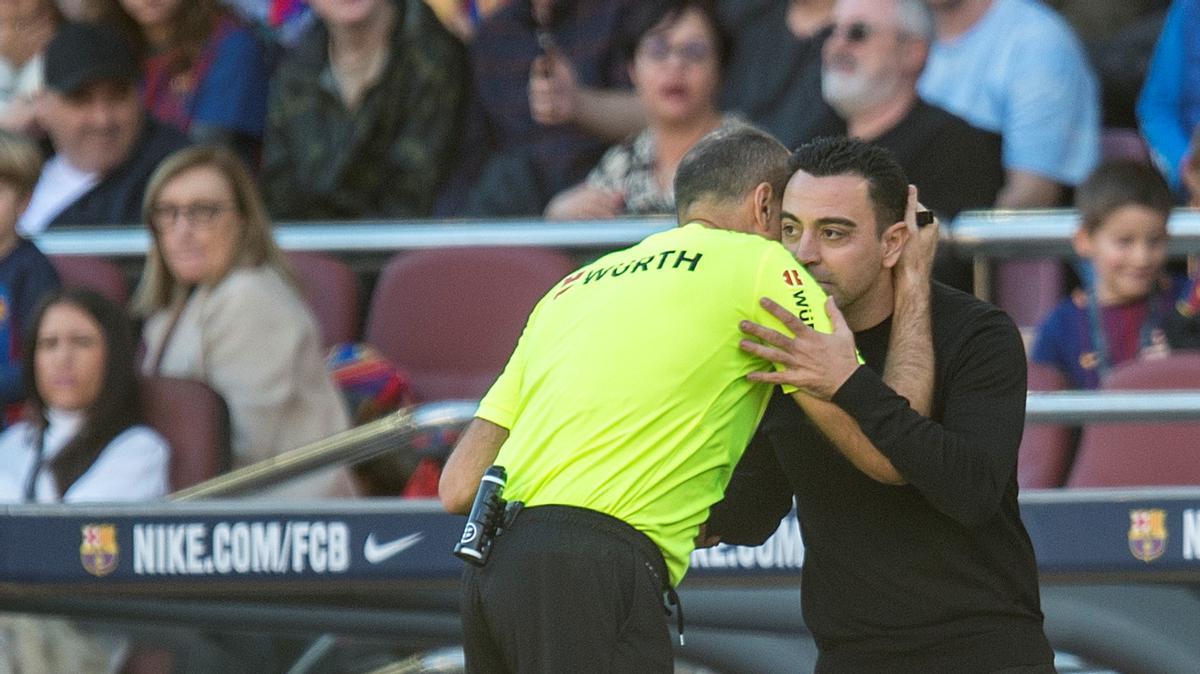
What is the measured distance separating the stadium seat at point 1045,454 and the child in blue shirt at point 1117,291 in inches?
12.3

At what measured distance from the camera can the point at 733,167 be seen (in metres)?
3.74

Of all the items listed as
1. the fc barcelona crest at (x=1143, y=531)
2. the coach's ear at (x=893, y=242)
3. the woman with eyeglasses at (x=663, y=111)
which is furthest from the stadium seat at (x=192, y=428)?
the coach's ear at (x=893, y=242)

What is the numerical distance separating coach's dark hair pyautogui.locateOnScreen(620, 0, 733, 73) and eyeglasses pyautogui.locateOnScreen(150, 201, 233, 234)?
59.1 inches

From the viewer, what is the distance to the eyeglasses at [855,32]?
21.5 feet

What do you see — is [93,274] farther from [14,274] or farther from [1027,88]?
[1027,88]

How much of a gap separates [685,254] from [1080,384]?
2.78 meters

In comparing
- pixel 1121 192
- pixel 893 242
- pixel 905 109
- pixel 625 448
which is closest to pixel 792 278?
pixel 893 242

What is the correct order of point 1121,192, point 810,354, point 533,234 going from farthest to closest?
point 533,234
point 1121,192
point 810,354

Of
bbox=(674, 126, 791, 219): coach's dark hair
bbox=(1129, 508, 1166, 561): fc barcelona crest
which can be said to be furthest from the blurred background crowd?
bbox=(674, 126, 791, 219): coach's dark hair

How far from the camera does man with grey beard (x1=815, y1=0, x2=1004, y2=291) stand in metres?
6.38

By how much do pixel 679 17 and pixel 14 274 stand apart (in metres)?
2.22

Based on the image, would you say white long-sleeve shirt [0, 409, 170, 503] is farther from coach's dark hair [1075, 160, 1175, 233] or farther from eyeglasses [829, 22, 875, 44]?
coach's dark hair [1075, 160, 1175, 233]

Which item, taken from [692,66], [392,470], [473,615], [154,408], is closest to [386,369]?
[392,470]

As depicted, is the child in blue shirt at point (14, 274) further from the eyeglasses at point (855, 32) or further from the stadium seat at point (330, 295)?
the eyeglasses at point (855, 32)
